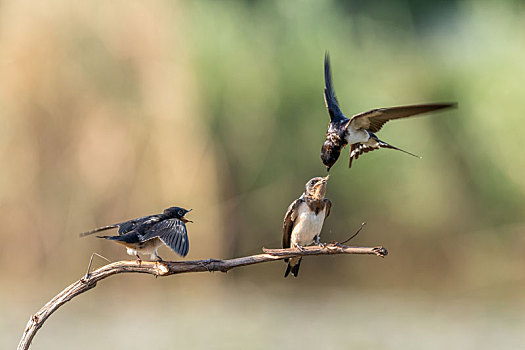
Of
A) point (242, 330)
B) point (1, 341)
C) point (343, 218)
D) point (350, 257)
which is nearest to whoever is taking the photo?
point (1, 341)

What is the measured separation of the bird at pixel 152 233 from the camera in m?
2.97

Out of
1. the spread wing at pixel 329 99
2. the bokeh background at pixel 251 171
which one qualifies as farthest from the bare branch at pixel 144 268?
the bokeh background at pixel 251 171

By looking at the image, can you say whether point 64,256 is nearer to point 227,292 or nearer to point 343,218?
point 227,292

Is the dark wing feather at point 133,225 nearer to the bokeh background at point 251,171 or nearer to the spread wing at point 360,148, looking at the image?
the spread wing at point 360,148

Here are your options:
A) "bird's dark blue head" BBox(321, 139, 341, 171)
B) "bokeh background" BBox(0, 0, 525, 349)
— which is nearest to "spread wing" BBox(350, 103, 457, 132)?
"bird's dark blue head" BBox(321, 139, 341, 171)

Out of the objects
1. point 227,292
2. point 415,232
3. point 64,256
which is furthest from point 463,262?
point 64,256

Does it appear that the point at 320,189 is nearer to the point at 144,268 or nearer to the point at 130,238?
the point at 130,238

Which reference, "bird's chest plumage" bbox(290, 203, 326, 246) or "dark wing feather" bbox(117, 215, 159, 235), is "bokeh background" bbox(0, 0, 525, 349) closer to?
"bird's chest plumage" bbox(290, 203, 326, 246)

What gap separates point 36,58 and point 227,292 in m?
3.63

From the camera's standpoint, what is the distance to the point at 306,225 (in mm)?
4422

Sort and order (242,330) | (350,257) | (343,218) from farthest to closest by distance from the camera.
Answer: (350,257) → (343,218) → (242,330)

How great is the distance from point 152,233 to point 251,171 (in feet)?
22.6

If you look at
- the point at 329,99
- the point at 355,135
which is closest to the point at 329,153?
the point at 355,135

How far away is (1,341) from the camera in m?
8.58
